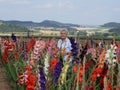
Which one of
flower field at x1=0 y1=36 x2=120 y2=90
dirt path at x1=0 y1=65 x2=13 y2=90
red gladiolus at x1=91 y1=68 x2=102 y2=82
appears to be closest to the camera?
flower field at x1=0 y1=36 x2=120 y2=90

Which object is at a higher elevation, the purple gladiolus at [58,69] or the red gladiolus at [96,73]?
the purple gladiolus at [58,69]

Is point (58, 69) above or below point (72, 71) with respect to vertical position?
above

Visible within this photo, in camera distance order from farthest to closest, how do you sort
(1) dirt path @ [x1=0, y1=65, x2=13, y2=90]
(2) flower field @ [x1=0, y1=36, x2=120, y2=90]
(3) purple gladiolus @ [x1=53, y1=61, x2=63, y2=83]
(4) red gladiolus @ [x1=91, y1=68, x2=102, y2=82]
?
1. (1) dirt path @ [x1=0, y1=65, x2=13, y2=90]
2. (4) red gladiolus @ [x1=91, y1=68, x2=102, y2=82]
3. (3) purple gladiolus @ [x1=53, y1=61, x2=63, y2=83]
4. (2) flower field @ [x1=0, y1=36, x2=120, y2=90]

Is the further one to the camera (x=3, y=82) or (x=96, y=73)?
(x=3, y=82)

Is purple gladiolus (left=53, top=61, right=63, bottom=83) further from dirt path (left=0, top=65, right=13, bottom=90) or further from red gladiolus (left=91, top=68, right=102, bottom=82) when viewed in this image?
dirt path (left=0, top=65, right=13, bottom=90)

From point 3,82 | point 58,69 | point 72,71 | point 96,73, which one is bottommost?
point 3,82

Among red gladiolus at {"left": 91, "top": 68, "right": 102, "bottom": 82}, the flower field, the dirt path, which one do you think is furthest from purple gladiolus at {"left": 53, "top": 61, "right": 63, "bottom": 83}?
the dirt path

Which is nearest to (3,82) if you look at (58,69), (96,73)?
(96,73)

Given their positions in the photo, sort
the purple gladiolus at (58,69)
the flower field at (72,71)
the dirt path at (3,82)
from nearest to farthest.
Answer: the flower field at (72,71)
the purple gladiolus at (58,69)
the dirt path at (3,82)

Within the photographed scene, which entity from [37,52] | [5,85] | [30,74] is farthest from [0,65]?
[30,74]

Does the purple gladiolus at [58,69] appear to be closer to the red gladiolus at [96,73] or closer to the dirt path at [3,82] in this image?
the red gladiolus at [96,73]

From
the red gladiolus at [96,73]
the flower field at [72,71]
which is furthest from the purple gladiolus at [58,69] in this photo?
the red gladiolus at [96,73]

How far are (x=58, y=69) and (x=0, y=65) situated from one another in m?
11.8

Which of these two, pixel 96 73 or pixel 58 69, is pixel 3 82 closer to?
pixel 96 73
